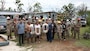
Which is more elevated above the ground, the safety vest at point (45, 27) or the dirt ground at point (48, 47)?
the safety vest at point (45, 27)

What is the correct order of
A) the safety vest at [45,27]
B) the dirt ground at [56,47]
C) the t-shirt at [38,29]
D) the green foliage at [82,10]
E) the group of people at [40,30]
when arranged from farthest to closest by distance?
1. the green foliage at [82,10]
2. the safety vest at [45,27]
3. the t-shirt at [38,29]
4. the group of people at [40,30]
5. the dirt ground at [56,47]

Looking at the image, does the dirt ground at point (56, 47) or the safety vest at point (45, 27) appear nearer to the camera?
the dirt ground at point (56, 47)

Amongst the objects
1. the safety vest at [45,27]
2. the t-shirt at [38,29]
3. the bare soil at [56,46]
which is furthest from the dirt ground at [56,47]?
the safety vest at [45,27]

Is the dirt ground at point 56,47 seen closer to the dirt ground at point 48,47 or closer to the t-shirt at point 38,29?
the dirt ground at point 48,47

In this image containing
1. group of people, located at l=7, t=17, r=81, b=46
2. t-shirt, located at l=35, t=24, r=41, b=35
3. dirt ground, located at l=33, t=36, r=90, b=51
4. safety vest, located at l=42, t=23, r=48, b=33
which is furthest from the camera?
safety vest, located at l=42, t=23, r=48, b=33

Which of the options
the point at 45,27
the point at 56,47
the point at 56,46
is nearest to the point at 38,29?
the point at 45,27

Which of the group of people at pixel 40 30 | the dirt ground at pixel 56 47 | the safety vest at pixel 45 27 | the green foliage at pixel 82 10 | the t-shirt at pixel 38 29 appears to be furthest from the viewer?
the green foliage at pixel 82 10

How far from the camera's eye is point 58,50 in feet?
47.7

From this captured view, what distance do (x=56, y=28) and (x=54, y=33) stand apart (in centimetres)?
59

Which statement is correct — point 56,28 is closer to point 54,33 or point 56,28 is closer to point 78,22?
point 54,33

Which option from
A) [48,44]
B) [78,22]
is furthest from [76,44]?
[78,22]

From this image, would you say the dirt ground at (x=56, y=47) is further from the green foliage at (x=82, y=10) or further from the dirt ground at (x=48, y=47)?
the green foliage at (x=82, y=10)

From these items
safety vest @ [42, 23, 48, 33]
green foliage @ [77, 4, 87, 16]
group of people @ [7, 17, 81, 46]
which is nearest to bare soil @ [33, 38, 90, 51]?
group of people @ [7, 17, 81, 46]

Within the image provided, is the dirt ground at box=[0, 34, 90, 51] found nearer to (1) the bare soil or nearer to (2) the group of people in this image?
(1) the bare soil
